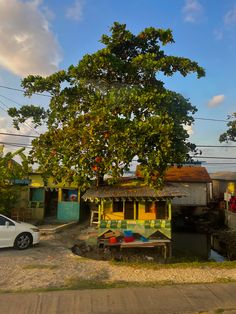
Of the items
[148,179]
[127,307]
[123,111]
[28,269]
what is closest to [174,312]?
[127,307]

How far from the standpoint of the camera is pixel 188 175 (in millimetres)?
34625

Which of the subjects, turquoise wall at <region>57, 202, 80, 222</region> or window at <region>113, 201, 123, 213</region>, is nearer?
window at <region>113, 201, 123, 213</region>

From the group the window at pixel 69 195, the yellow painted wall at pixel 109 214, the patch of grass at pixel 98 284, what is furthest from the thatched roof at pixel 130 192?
the window at pixel 69 195

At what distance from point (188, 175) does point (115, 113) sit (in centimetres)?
2037

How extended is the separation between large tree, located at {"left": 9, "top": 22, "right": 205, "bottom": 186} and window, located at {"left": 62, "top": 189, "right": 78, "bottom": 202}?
792cm

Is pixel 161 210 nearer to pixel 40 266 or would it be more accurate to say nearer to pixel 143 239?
pixel 143 239

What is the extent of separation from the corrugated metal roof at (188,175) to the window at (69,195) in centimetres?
1065

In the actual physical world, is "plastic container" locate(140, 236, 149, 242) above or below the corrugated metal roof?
below

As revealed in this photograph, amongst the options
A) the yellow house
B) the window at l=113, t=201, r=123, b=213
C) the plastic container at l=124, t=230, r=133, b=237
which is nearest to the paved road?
the yellow house

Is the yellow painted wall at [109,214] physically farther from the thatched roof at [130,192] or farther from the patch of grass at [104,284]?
the patch of grass at [104,284]

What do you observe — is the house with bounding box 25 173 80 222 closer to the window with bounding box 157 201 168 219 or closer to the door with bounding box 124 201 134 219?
the door with bounding box 124 201 134 219

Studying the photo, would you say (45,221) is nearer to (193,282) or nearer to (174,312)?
(193,282)

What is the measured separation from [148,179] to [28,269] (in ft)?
22.4

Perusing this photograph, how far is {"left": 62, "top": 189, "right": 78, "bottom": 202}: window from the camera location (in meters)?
25.3
